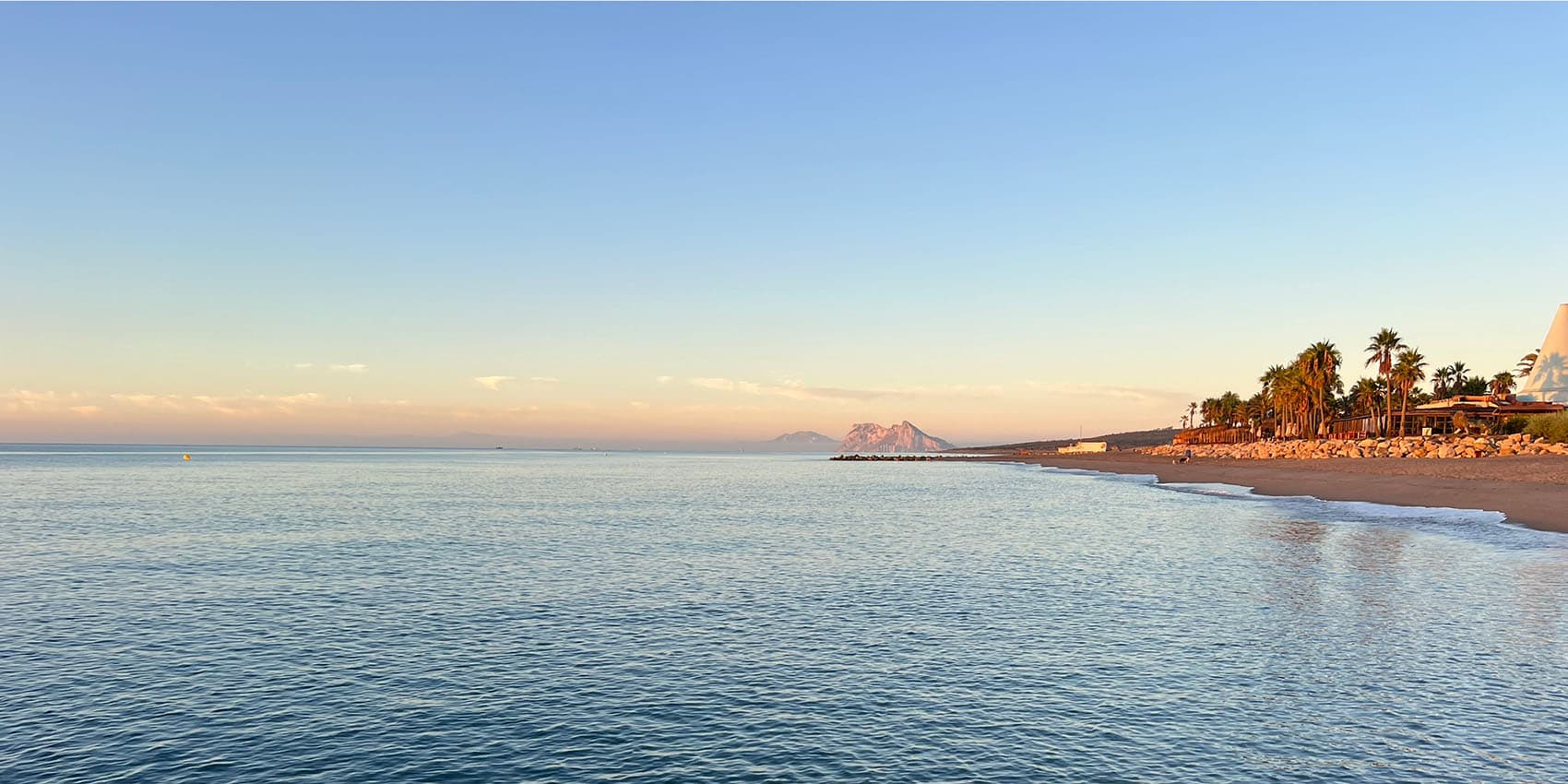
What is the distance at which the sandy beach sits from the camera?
57375mm

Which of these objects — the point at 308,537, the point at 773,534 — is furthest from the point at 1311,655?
the point at 308,537

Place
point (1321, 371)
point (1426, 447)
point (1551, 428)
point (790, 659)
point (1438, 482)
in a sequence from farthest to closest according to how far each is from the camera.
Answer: point (1321, 371) → point (1426, 447) → point (1551, 428) → point (1438, 482) → point (790, 659)

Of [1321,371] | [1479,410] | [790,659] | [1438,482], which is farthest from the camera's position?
[1321,371]

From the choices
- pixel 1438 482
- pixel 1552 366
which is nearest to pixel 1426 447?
pixel 1438 482

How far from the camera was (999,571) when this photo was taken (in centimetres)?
3566

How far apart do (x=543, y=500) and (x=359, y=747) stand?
7069 centimetres

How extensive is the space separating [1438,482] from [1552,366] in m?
147

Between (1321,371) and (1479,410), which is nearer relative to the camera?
(1479,410)

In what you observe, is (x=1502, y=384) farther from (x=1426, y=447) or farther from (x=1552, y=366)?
(x=1426, y=447)

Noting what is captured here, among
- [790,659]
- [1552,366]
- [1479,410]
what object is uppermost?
[1552,366]

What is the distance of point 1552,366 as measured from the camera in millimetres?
182750

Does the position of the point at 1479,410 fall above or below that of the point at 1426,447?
above

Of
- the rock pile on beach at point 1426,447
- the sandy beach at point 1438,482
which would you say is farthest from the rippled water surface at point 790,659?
→ the rock pile on beach at point 1426,447

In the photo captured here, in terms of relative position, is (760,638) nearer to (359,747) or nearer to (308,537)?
(359,747)
